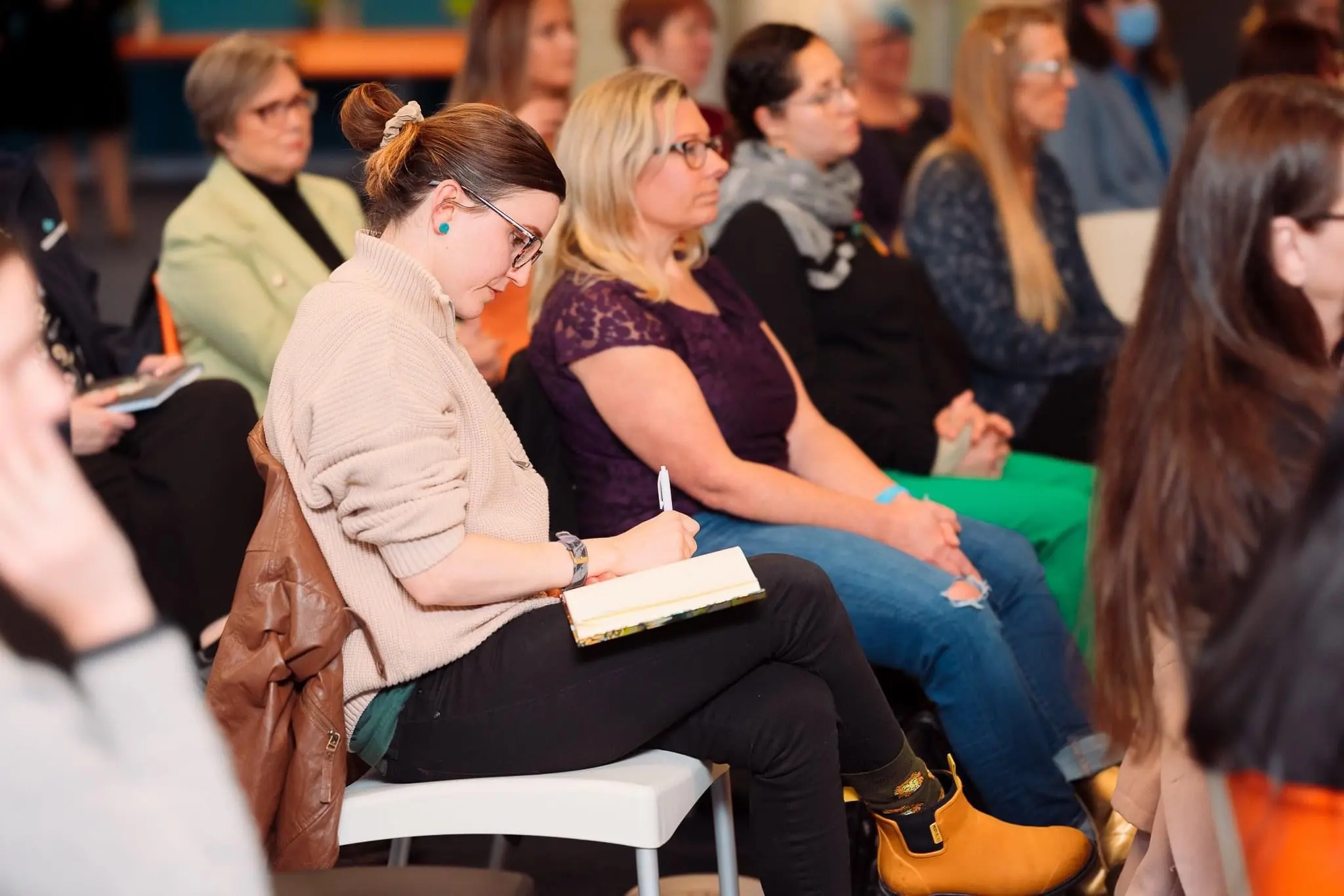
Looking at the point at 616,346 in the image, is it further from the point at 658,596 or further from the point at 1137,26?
the point at 1137,26

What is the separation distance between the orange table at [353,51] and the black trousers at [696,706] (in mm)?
7548

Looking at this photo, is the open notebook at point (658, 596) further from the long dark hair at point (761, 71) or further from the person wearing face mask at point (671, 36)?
the person wearing face mask at point (671, 36)

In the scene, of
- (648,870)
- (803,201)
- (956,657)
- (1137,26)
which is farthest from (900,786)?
(1137,26)

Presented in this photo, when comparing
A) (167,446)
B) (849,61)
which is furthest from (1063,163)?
(167,446)

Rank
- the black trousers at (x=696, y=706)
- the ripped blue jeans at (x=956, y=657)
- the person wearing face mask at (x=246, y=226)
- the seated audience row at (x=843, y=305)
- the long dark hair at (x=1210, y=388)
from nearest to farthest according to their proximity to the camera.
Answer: the long dark hair at (x=1210, y=388), the black trousers at (x=696, y=706), the ripped blue jeans at (x=956, y=657), the seated audience row at (x=843, y=305), the person wearing face mask at (x=246, y=226)

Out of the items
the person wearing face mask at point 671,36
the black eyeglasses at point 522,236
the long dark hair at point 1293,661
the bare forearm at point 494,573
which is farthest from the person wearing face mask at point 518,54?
the long dark hair at point 1293,661

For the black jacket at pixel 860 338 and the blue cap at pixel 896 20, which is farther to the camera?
the blue cap at pixel 896 20

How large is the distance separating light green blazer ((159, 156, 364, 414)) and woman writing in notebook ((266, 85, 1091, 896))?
110 centimetres

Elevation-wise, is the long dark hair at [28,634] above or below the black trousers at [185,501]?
above

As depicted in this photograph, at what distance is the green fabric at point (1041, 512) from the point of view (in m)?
2.60

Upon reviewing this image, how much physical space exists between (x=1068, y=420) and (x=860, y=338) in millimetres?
561

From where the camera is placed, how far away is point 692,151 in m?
2.34

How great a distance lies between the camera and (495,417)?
1801 millimetres

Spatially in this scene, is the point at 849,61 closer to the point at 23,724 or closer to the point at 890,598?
the point at 890,598
